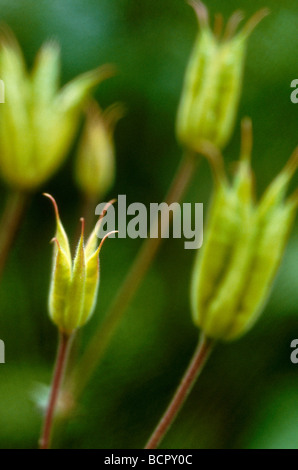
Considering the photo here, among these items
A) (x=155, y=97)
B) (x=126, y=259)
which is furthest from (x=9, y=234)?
(x=155, y=97)

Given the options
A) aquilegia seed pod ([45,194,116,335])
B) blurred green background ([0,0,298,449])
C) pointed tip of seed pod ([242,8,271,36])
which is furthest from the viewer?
blurred green background ([0,0,298,449])

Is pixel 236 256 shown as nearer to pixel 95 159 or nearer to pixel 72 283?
pixel 72 283

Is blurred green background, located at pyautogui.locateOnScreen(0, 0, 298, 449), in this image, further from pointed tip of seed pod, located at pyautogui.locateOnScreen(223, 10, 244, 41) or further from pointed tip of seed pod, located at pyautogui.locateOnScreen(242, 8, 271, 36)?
pointed tip of seed pod, located at pyautogui.locateOnScreen(242, 8, 271, 36)

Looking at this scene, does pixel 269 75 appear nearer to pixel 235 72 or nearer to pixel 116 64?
pixel 116 64

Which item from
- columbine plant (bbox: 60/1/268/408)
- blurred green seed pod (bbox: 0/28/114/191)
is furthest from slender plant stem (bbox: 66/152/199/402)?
blurred green seed pod (bbox: 0/28/114/191)

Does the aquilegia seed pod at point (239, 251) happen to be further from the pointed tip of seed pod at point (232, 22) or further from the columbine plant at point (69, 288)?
the pointed tip of seed pod at point (232, 22)

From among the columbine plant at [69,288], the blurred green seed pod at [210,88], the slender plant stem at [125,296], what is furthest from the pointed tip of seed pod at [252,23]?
the columbine plant at [69,288]
